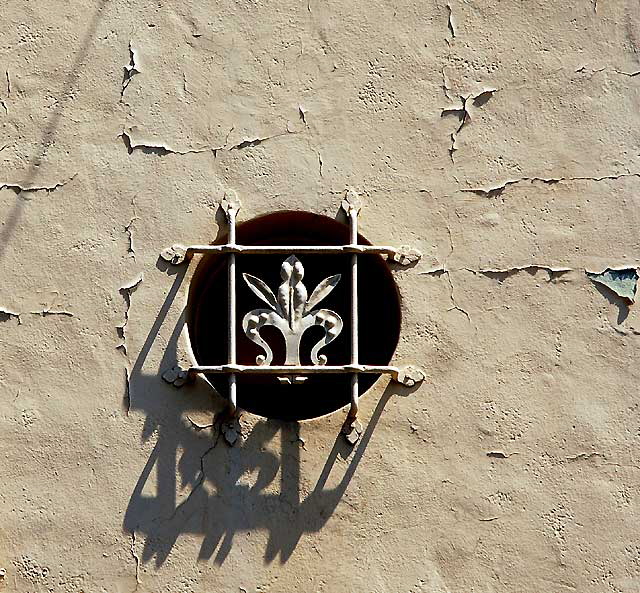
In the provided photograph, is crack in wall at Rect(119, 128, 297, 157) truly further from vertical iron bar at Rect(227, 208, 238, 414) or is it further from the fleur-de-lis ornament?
the fleur-de-lis ornament

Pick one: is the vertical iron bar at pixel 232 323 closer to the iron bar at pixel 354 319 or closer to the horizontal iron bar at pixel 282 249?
the horizontal iron bar at pixel 282 249

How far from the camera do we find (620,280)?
5.62 metres

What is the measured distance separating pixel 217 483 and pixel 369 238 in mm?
1262

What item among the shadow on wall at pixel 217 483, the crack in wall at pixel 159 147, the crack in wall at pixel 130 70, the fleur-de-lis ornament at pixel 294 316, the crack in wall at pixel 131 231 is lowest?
the shadow on wall at pixel 217 483

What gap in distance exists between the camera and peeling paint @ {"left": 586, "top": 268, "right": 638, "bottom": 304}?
5617 millimetres

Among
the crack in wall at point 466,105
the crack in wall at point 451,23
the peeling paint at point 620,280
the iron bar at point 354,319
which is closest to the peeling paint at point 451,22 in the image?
the crack in wall at point 451,23

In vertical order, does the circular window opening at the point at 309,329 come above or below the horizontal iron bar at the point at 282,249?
below

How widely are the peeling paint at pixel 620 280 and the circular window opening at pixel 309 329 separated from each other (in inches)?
36.8

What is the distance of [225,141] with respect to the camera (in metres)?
5.72


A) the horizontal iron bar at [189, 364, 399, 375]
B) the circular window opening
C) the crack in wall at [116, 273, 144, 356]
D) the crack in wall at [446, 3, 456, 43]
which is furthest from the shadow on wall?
the crack in wall at [446, 3, 456, 43]

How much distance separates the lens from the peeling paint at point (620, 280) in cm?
562

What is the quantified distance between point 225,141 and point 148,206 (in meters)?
0.45

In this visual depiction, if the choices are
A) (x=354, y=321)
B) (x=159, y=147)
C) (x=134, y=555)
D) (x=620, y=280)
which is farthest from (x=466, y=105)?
(x=134, y=555)

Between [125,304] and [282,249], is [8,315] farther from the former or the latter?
[282,249]
